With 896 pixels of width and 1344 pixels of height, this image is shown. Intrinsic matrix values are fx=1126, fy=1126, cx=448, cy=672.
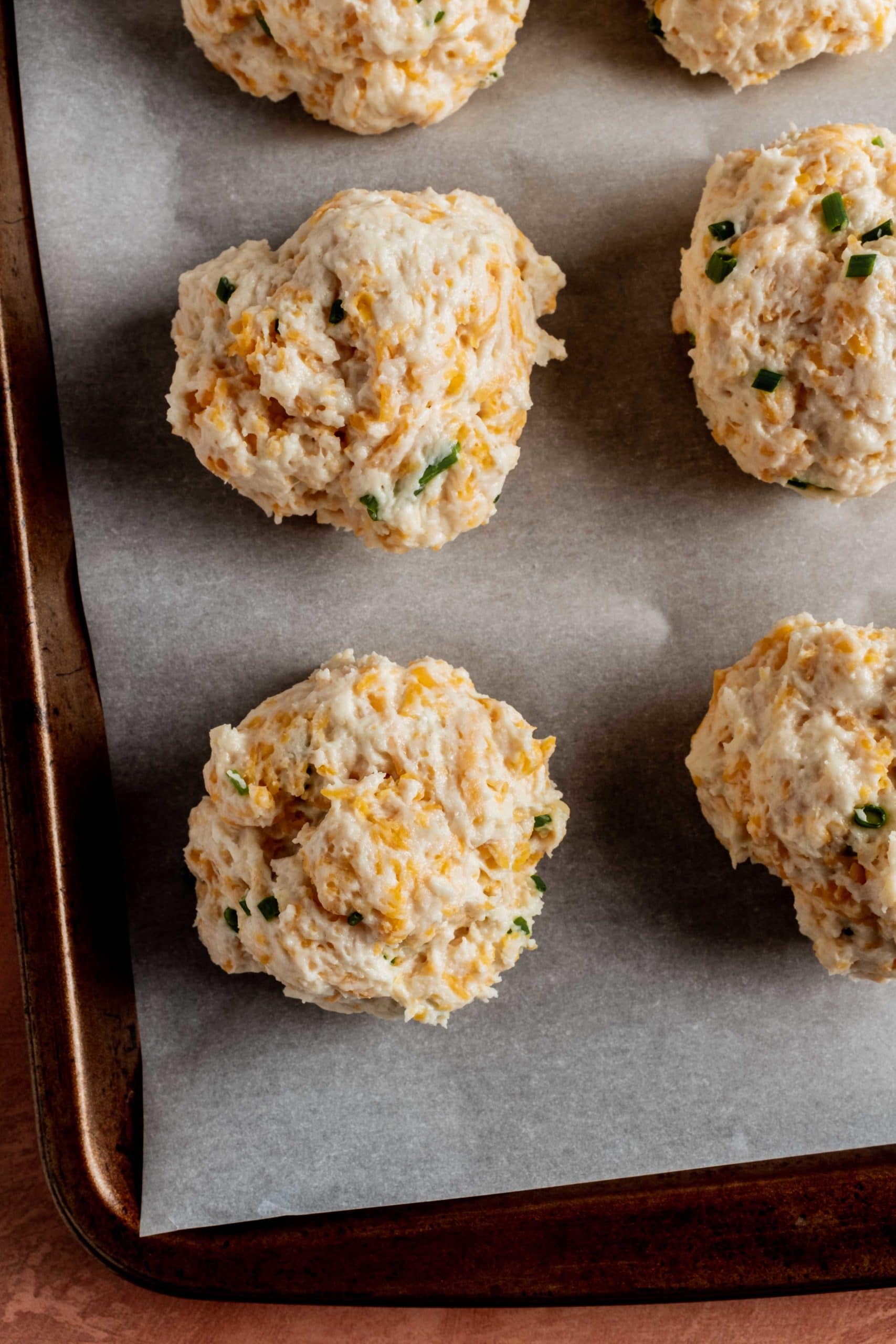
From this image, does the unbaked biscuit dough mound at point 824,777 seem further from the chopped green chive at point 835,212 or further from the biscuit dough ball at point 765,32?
the biscuit dough ball at point 765,32

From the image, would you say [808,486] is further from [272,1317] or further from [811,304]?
[272,1317]

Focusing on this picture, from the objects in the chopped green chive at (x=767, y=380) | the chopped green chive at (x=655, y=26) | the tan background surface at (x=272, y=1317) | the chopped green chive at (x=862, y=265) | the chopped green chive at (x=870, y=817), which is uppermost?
the chopped green chive at (x=655, y=26)

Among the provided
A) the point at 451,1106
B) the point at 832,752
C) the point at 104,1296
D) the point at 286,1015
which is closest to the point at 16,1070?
the point at 104,1296

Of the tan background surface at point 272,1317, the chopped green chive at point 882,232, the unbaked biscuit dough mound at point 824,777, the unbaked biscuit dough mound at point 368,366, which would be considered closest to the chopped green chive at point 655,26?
the unbaked biscuit dough mound at point 368,366

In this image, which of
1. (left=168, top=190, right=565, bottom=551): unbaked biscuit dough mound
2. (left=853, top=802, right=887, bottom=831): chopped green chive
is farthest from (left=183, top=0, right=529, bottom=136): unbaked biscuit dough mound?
(left=853, top=802, right=887, bottom=831): chopped green chive

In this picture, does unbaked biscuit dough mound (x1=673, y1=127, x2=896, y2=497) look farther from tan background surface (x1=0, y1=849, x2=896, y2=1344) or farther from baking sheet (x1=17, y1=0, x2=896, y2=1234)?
tan background surface (x1=0, y1=849, x2=896, y2=1344)

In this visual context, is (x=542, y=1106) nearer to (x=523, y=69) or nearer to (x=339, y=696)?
(x=339, y=696)

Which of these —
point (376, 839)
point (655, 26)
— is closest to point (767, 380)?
point (655, 26)
